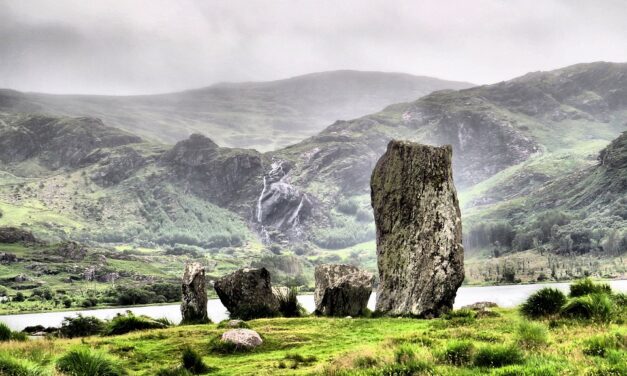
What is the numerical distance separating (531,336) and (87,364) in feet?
48.2

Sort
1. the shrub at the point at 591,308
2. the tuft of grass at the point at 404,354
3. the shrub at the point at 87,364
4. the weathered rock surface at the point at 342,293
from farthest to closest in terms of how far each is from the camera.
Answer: the weathered rock surface at the point at 342,293 → the shrub at the point at 591,308 → the shrub at the point at 87,364 → the tuft of grass at the point at 404,354

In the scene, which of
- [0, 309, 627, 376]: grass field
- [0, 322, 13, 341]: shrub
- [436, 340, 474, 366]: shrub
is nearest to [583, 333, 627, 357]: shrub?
[0, 309, 627, 376]: grass field

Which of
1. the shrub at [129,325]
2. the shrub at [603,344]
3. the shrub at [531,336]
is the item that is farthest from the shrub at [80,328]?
the shrub at [603,344]

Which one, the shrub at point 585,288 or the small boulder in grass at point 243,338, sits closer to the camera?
the small boulder in grass at point 243,338

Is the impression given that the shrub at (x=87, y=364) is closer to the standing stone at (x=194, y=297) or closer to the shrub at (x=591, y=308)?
the shrub at (x=591, y=308)

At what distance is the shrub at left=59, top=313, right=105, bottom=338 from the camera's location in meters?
37.2

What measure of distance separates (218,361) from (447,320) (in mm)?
11937

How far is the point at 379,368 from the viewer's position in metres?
16.8

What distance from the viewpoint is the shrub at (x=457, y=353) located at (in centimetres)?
1745

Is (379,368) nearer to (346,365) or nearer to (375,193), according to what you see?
(346,365)

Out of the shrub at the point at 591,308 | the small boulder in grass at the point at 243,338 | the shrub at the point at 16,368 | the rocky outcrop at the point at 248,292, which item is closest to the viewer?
the shrub at the point at 16,368

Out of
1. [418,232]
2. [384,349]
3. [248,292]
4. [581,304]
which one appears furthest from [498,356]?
[248,292]

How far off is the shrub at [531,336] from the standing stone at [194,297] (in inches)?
1098

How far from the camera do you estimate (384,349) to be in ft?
66.2
